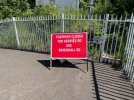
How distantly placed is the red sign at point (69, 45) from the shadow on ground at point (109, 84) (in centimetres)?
68

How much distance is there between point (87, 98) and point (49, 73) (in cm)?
206

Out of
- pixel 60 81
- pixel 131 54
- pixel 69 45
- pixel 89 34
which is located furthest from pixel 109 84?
pixel 89 34

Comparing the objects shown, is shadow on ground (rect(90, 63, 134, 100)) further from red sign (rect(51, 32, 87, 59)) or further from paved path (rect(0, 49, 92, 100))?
red sign (rect(51, 32, 87, 59))

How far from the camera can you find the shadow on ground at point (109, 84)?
595cm

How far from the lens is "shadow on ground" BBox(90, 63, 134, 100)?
234 inches

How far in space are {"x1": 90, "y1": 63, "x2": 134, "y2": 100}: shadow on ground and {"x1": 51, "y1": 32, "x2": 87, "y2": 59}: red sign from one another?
2.22 ft

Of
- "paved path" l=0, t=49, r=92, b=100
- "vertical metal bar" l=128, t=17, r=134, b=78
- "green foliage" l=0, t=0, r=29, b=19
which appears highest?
"green foliage" l=0, t=0, r=29, b=19

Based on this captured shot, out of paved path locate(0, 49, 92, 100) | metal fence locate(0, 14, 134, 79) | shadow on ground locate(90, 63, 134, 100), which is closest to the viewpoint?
shadow on ground locate(90, 63, 134, 100)

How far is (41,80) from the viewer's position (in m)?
7.07

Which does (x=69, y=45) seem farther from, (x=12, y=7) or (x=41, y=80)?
(x=12, y=7)

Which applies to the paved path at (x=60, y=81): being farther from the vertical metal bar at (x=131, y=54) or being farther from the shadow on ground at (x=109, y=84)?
the vertical metal bar at (x=131, y=54)

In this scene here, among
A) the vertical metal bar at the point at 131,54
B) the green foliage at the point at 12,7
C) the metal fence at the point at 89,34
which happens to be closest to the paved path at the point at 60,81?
the vertical metal bar at the point at 131,54

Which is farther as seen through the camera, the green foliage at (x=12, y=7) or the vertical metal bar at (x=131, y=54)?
the green foliage at (x=12, y=7)

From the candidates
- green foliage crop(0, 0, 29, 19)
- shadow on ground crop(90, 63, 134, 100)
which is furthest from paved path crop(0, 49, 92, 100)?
green foliage crop(0, 0, 29, 19)
